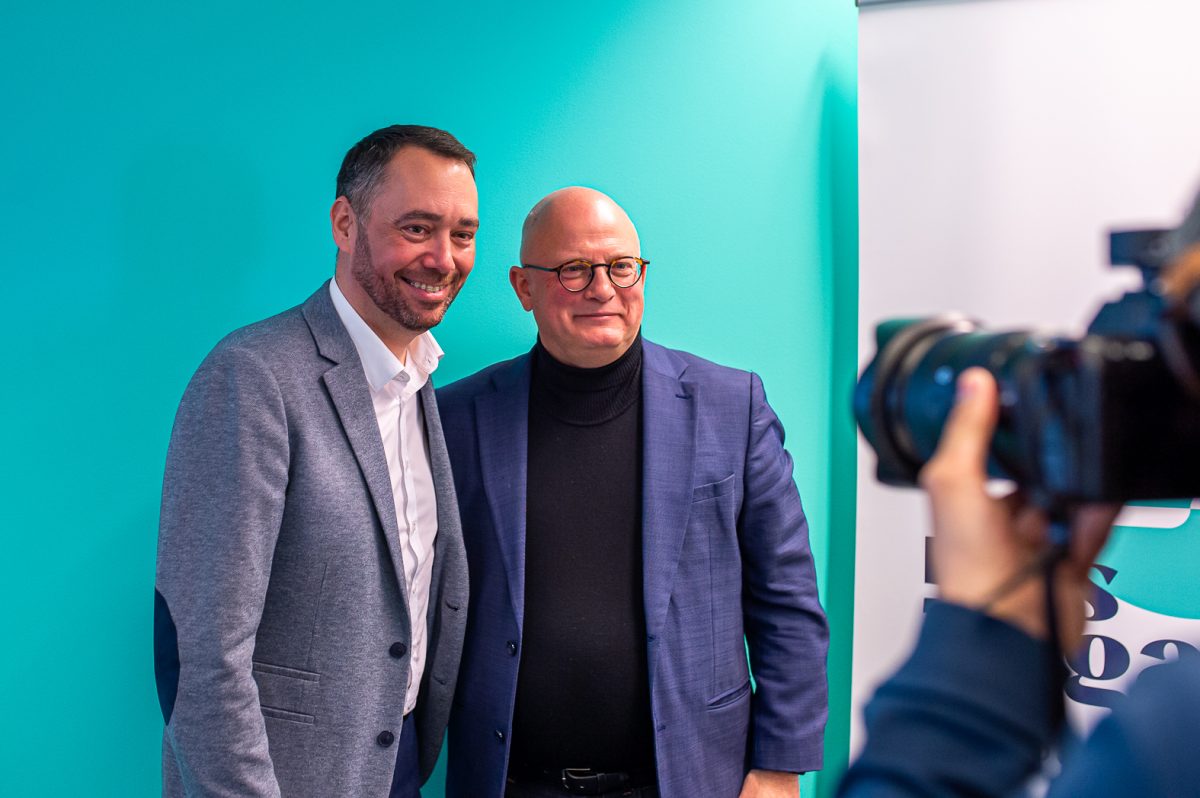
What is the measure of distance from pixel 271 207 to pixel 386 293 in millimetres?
508

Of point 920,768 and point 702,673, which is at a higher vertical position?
point 920,768

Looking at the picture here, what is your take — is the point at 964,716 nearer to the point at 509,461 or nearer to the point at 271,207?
the point at 509,461

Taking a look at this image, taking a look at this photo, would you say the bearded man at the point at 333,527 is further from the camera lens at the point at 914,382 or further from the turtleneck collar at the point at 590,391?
the camera lens at the point at 914,382

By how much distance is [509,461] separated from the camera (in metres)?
1.69

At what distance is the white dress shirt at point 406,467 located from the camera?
5.10ft

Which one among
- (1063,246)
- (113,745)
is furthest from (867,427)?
(113,745)

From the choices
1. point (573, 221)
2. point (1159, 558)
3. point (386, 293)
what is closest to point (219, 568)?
point (386, 293)

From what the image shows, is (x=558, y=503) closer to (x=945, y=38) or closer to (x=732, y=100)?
(x=732, y=100)

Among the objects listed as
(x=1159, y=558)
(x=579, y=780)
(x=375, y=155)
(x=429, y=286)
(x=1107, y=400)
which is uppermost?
(x=375, y=155)

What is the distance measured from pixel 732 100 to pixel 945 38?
0.44 metres

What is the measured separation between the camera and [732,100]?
2.03 m

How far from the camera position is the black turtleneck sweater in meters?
1.60

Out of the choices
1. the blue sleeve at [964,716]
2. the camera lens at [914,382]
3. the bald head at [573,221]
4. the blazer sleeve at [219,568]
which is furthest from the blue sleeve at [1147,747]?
the bald head at [573,221]

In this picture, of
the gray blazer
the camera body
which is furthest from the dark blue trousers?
the camera body
